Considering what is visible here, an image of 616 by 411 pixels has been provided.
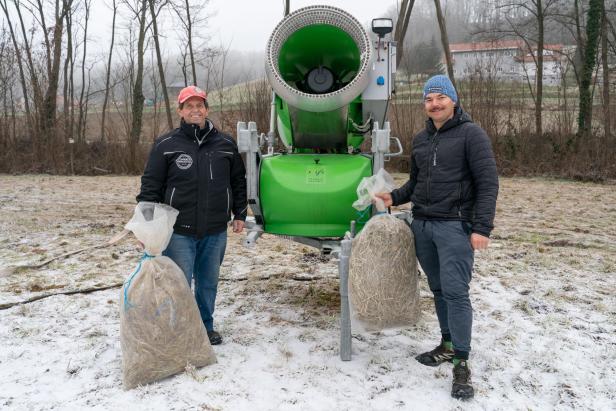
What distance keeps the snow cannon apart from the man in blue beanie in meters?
0.47

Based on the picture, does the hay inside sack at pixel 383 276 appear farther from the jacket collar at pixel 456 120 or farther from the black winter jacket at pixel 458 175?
the jacket collar at pixel 456 120

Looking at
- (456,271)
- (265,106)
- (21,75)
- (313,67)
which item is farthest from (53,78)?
(456,271)

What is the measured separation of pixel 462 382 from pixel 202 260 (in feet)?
5.28

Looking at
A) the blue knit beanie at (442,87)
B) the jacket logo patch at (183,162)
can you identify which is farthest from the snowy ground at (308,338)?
the blue knit beanie at (442,87)

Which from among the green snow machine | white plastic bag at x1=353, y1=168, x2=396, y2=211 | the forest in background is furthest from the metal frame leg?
the forest in background

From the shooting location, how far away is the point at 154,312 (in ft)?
8.23

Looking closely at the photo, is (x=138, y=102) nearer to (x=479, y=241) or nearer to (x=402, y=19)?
(x=402, y=19)

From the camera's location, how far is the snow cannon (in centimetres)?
289

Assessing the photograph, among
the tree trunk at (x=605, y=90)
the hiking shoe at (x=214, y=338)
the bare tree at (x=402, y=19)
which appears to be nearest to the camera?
the hiking shoe at (x=214, y=338)

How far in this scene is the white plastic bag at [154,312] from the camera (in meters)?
2.50

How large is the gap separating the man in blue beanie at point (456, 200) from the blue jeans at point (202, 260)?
1.24 meters

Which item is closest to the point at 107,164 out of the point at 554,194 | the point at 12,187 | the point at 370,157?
the point at 12,187

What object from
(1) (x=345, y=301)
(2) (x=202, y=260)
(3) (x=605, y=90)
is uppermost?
(3) (x=605, y=90)

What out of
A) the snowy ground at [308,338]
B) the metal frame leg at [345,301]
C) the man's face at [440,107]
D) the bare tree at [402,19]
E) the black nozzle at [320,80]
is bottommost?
the snowy ground at [308,338]
